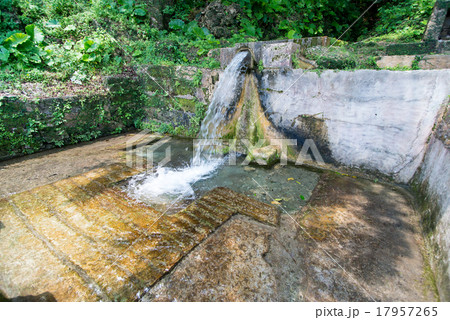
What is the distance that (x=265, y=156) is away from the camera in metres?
3.45

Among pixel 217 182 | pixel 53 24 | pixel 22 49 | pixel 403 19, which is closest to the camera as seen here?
pixel 217 182

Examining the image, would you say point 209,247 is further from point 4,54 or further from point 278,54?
point 4,54

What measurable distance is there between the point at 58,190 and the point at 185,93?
310cm

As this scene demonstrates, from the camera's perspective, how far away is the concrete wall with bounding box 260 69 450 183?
8.23 ft

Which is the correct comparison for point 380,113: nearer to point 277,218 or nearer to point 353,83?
point 353,83

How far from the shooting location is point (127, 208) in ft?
7.73

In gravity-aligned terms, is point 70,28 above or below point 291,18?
below

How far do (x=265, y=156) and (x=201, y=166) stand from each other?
1.12 metres

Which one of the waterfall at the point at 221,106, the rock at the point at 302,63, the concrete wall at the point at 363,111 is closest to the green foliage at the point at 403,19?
the rock at the point at 302,63

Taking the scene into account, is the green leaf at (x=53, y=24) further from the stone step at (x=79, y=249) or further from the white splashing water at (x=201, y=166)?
the stone step at (x=79, y=249)

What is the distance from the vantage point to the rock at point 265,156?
3455 mm

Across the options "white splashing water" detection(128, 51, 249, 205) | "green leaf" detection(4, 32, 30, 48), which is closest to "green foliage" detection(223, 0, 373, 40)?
"white splashing water" detection(128, 51, 249, 205)

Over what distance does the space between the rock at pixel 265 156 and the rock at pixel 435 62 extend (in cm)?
304

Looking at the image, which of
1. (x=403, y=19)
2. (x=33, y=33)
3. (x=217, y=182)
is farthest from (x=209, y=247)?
(x=403, y=19)
